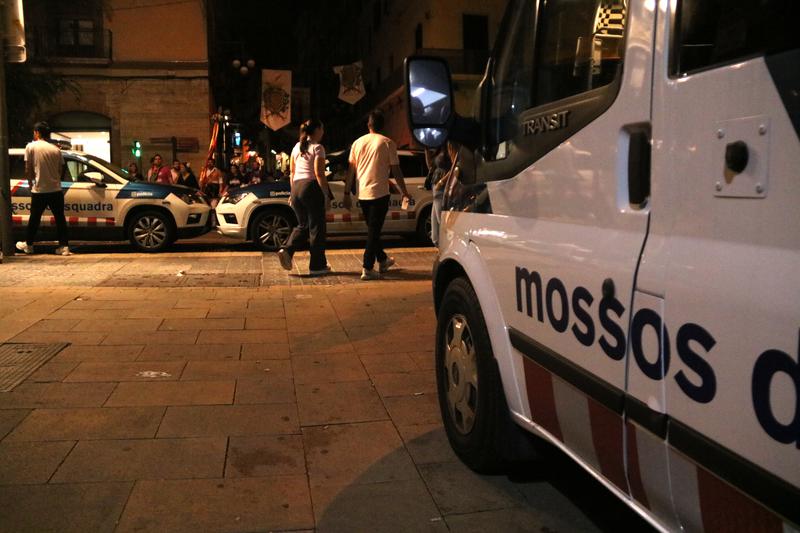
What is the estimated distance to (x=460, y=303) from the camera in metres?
3.53

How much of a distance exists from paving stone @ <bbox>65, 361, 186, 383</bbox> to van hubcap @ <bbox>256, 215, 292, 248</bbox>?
6.44 meters

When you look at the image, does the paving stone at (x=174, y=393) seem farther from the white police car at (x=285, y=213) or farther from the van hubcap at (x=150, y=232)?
the van hubcap at (x=150, y=232)

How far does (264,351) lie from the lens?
573cm

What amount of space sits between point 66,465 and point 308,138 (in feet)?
18.5

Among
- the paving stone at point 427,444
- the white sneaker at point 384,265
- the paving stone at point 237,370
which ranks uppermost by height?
the white sneaker at point 384,265

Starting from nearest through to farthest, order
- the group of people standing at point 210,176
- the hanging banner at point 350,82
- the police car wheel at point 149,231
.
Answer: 1. the police car wheel at point 149,231
2. the group of people standing at point 210,176
3. the hanging banner at point 350,82

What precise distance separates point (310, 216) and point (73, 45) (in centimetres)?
2092

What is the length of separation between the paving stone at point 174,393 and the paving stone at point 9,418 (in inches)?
18.1

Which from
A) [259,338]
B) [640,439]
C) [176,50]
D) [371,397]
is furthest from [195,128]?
[640,439]

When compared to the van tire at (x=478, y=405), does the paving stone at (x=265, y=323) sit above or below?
below

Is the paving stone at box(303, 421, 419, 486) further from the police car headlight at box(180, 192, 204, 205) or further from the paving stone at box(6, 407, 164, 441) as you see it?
the police car headlight at box(180, 192, 204, 205)

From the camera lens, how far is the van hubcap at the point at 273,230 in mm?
11719

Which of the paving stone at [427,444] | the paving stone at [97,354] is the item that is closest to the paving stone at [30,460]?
the paving stone at [97,354]

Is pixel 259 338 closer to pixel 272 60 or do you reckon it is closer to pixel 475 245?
pixel 475 245
